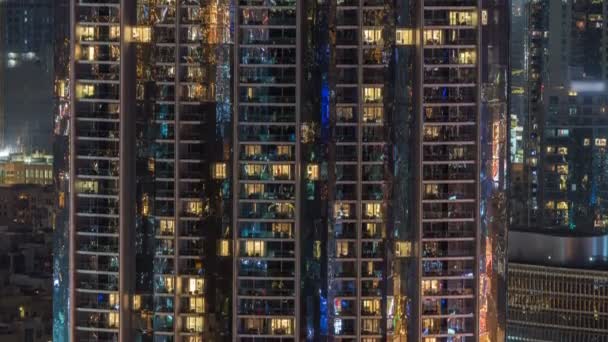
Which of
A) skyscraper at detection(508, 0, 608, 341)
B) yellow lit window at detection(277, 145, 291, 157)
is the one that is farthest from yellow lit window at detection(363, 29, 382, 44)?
skyscraper at detection(508, 0, 608, 341)

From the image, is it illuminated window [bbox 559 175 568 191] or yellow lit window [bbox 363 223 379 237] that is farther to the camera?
illuminated window [bbox 559 175 568 191]

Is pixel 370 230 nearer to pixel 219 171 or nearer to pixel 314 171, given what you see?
pixel 314 171

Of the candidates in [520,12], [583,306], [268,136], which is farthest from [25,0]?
[268,136]

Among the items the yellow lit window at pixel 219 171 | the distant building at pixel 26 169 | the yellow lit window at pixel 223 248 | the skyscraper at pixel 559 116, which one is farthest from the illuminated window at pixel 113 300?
the distant building at pixel 26 169

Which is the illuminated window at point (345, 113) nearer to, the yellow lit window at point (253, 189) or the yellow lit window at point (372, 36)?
the yellow lit window at point (372, 36)

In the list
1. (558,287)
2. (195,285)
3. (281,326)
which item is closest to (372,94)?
(281,326)

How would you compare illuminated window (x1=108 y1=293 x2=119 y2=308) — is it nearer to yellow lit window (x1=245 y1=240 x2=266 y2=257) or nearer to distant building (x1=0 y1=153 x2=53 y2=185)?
yellow lit window (x1=245 y1=240 x2=266 y2=257)
